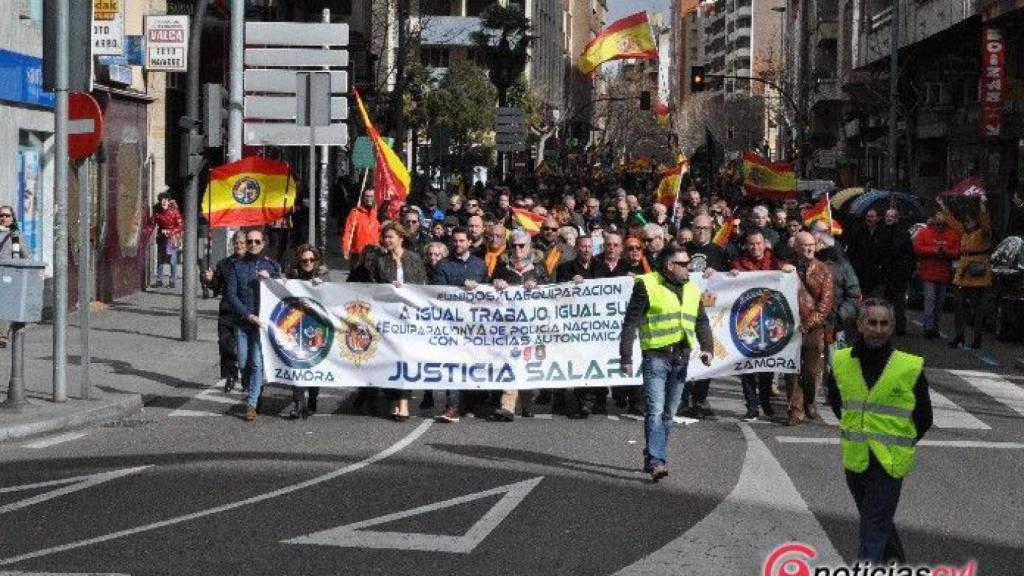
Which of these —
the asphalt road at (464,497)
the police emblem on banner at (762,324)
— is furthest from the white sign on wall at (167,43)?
the police emblem on banner at (762,324)

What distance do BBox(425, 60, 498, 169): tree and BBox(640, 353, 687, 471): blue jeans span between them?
63.6 metres

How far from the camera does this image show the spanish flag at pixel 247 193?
874 inches

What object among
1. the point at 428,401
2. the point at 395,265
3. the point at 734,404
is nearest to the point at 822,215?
the point at 734,404

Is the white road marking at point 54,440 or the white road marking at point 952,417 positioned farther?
the white road marking at point 952,417

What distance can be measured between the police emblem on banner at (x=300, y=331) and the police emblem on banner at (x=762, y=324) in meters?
3.68

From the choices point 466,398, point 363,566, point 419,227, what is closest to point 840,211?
point 419,227

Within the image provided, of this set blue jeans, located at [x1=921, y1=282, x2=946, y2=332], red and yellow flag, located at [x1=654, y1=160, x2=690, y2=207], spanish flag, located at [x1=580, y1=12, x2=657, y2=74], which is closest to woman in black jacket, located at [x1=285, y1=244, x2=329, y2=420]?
blue jeans, located at [x1=921, y1=282, x2=946, y2=332]

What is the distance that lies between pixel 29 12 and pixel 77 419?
1146 cm

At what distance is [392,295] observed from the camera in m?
17.2

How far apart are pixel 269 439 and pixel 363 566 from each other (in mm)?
5763

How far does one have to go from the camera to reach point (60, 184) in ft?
54.3

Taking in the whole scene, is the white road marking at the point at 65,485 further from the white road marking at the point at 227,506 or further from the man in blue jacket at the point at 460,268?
the man in blue jacket at the point at 460,268

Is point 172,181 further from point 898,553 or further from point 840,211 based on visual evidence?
point 898,553

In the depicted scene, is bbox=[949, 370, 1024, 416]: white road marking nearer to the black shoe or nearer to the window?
the black shoe
